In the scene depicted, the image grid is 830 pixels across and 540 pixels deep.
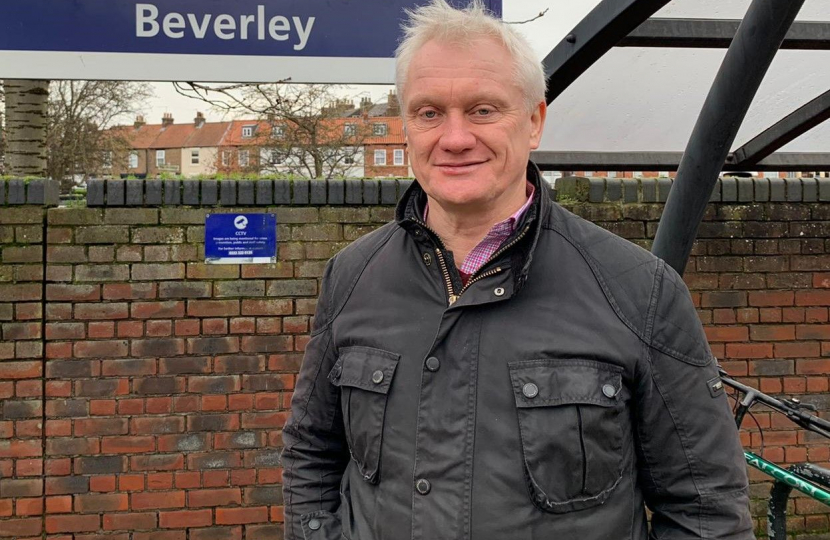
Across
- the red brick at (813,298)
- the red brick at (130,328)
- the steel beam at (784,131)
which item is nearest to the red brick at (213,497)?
the red brick at (130,328)

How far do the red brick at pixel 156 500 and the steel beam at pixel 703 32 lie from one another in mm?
3071

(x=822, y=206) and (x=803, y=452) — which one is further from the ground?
(x=822, y=206)

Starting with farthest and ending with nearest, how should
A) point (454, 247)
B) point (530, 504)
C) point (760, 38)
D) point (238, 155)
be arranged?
point (238, 155) < point (760, 38) < point (454, 247) < point (530, 504)

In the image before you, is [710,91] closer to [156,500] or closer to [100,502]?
[156,500]

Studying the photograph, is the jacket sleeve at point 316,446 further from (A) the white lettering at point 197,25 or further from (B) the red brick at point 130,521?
(B) the red brick at point 130,521

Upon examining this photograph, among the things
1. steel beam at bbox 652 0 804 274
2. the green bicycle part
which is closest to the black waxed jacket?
steel beam at bbox 652 0 804 274

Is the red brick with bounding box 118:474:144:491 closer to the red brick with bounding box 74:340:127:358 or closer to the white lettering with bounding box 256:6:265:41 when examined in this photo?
the red brick with bounding box 74:340:127:358

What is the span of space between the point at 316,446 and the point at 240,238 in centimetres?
228

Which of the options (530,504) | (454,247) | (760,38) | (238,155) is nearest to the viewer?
(530,504)

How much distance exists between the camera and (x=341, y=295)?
5.66 ft

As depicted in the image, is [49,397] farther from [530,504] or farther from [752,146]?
[752,146]

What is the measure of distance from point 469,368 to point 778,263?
3.30 meters

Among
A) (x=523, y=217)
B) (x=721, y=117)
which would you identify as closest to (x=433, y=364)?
(x=523, y=217)

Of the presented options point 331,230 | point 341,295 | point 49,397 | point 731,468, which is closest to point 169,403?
point 49,397
